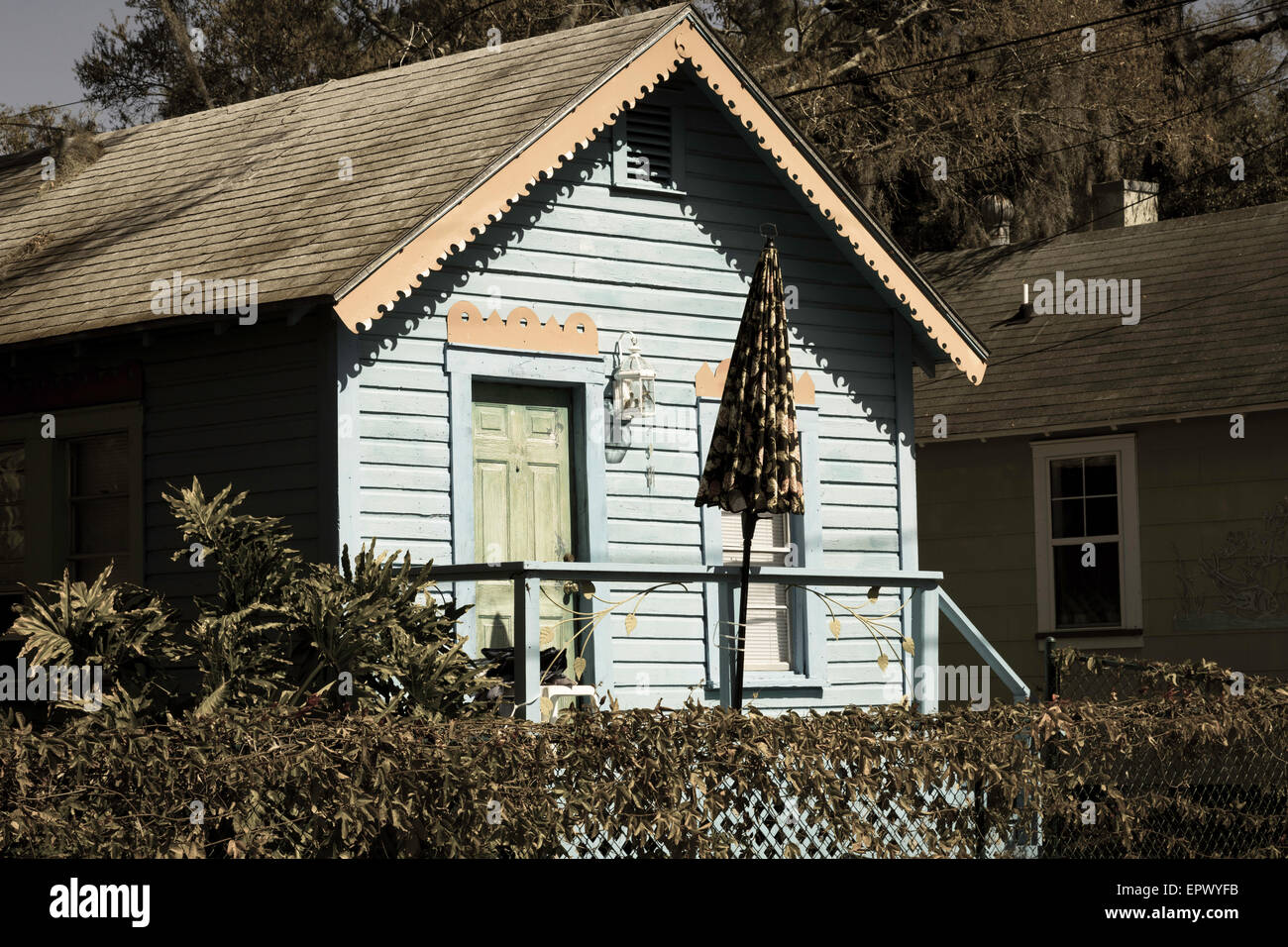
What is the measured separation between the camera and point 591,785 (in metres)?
8.46

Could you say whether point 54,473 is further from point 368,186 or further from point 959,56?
point 959,56

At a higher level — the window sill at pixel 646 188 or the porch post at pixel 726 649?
the window sill at pixel 646 188

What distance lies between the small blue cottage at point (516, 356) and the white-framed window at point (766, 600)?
3cm

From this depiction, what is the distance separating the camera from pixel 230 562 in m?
10.6

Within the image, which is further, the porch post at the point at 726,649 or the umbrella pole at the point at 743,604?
the porch post at the point at 726,649

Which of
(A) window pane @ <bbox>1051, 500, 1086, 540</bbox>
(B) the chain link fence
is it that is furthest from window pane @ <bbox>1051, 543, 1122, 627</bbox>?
(B) the chain link fence

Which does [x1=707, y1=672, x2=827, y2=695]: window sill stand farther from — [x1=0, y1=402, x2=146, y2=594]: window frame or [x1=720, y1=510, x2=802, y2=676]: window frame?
[x1=0, y1=402, x2=146, y2=594]: window frame

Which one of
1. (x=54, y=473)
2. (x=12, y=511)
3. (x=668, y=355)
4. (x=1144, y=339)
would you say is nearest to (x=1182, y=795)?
(x=668, y=355)

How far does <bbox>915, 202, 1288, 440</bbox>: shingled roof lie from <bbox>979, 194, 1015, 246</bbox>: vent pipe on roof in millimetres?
3884

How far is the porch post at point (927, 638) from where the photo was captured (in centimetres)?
1241

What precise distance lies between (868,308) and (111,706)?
7.63 metres

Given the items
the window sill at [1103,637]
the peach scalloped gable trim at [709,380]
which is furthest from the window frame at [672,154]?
the window sill at [1103,637]

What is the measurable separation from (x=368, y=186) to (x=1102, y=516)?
33.0ft

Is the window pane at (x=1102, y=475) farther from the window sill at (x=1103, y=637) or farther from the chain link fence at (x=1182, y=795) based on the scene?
the chain link fence at (x=1182, y=795)
